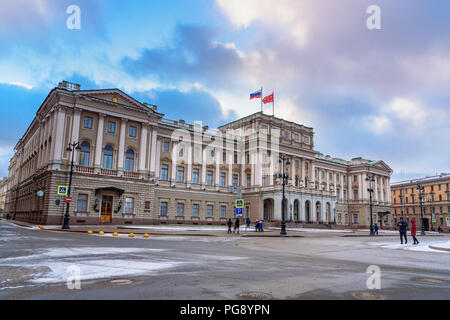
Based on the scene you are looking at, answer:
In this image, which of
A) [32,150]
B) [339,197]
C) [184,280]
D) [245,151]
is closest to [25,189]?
[32,150]

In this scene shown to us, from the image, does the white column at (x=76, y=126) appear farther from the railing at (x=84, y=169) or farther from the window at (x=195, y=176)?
the window at (x=195, y=176)

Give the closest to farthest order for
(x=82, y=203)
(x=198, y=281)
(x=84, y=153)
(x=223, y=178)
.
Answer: (x=198, y=281) → (x=82, y=203) → (x=84, y=153) → (x=223, y=178)

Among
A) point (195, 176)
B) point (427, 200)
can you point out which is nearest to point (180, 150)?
point (195, 176)

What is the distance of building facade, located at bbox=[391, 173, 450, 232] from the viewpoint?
94.6 metres

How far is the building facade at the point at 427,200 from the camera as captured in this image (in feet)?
310

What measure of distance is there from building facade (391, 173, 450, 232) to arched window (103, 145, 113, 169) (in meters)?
76.8

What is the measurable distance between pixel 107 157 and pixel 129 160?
309 cm

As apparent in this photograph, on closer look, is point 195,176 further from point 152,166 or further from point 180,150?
point 152,166

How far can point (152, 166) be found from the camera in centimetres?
4878

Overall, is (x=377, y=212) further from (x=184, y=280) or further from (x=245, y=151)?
(x=184, y=280)

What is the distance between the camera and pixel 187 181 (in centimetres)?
5612

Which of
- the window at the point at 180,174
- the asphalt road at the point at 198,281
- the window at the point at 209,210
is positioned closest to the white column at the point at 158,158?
the window at the point at 180,174

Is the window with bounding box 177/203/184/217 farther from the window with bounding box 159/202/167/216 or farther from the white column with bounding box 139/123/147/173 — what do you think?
the white column with bounding box 139/123/147/173

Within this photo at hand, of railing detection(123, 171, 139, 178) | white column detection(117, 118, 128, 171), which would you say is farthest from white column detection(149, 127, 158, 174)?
white column detection(117, 118, 128, 171)
